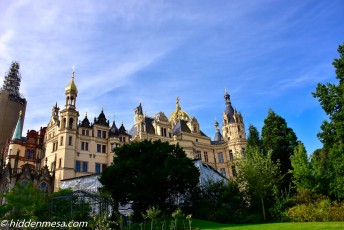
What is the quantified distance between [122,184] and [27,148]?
101 ft

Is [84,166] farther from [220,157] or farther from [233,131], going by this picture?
[233,131]

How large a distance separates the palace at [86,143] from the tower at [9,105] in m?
6.35

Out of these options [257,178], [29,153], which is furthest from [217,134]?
[257,178]

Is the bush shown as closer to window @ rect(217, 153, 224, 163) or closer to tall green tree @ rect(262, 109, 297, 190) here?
tall green tree @ rect(262, 109, 297, 190)

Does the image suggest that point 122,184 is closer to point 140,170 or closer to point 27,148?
point 140,170

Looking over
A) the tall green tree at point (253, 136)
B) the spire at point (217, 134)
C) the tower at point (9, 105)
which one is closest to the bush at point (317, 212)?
the tall green tree at point (253, 136)

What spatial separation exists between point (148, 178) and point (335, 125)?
15152mm

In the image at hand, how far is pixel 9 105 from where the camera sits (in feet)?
175

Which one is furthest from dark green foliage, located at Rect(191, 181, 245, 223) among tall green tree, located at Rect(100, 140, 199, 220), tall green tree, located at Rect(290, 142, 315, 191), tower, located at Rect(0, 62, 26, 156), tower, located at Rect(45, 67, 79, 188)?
tower, located at Rect(0, 62, 26, 156)

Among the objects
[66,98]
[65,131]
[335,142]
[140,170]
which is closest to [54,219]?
[140,170]

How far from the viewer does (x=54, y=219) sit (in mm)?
18656

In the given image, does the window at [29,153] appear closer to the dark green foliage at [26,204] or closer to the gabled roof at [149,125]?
the gabled roof at [149,125]

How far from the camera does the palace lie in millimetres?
41594

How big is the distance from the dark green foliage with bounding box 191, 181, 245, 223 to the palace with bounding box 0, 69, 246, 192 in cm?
1395
